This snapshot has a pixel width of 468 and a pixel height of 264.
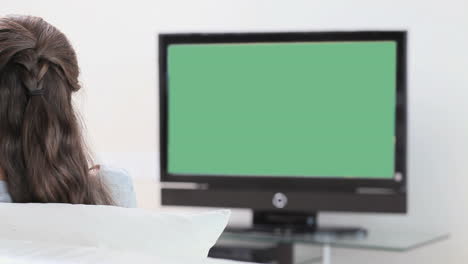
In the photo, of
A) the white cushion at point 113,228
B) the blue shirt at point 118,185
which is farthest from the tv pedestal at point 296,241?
the white cushion at point 113,228

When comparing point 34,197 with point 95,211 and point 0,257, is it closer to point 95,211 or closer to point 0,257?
point 95,211

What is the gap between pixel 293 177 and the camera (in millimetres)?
3256

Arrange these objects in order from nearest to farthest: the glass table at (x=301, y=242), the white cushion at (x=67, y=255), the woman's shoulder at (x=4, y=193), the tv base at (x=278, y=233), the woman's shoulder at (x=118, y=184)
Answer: the white cushion at (x=67, y=255)
the woman's shoulder at (x=4, y=193)
the woman's shoulder at (x=118, y=184)
the glass table at (x=301, y=242)
the tv base at (x=278, y=233)

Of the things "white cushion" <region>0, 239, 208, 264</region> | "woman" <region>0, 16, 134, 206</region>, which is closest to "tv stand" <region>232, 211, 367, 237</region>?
"woman" <region>0, 16, 134, 206</region>

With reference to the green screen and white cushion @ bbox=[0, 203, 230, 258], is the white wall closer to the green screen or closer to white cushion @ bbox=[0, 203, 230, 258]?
the green screen

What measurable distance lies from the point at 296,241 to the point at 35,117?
1.75m

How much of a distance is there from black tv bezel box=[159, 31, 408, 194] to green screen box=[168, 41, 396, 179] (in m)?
0.02

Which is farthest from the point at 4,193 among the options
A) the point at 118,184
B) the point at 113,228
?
the point at 113,228

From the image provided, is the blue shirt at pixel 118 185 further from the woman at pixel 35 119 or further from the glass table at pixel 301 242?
→ the glass table at pixel 301 242

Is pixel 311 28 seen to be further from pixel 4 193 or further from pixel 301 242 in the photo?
pixel 4 193

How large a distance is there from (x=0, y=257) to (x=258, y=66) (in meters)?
2.34

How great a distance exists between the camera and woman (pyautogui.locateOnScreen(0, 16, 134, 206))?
143 centimetres

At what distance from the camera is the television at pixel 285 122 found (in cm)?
317

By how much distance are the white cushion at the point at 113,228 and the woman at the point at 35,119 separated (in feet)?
0.85
